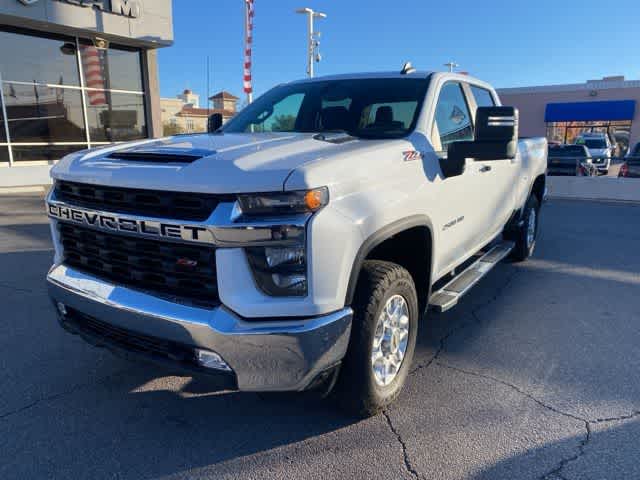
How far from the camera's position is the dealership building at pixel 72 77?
13.2 m

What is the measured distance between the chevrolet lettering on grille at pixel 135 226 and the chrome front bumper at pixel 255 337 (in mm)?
319

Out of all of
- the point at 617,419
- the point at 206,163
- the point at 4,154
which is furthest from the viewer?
the point at 4,154

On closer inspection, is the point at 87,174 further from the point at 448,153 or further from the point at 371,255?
the point at 448,153

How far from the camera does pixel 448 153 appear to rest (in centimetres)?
315

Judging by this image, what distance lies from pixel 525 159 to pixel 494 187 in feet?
4.15

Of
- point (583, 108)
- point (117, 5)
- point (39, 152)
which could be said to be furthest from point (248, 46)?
point (583, 108)

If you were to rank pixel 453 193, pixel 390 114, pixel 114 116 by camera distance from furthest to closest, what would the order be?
pixel 114 116 < pixel 390 114 < pixel 453 193

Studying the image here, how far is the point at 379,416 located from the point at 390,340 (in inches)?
17.1

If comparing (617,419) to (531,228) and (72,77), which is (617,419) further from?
(72,77)

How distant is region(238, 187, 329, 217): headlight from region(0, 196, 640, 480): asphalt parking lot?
1.17 metres

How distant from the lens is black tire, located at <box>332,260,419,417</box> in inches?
97.3

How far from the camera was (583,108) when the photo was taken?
31031 mm

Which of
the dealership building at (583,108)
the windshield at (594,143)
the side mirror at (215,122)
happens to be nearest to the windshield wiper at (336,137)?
the side mirror at (215,122)

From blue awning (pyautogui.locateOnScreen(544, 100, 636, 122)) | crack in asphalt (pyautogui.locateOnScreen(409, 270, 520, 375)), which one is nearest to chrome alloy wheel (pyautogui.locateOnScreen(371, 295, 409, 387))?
crack in asphalt (pyautogui.locateOnScreen(409, 270, 520, 375))
